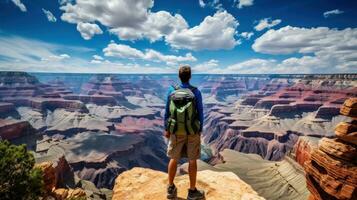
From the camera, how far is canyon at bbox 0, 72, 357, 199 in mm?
16422

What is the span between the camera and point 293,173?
195 ft

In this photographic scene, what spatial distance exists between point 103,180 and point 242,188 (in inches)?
3189

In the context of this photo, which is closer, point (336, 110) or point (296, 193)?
point (296, 193)

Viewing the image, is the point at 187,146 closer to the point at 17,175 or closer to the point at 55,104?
the point at 17,175

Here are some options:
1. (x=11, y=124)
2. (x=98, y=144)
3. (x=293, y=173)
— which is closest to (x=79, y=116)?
(x=98, y=144)

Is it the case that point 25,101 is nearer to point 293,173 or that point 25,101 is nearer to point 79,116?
point 79,116

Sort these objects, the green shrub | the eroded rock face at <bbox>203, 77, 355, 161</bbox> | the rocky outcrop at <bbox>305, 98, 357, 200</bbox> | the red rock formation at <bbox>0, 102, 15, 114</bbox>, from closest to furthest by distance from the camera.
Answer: the green shrub
the rocky outcrop at <bbox>305, 98, 357, 200</bbox>
the eroded rock face at <bbox>203, 77, 355, 161</bbox>
the red rock formation at <bbox>0, 102, 15, 114</bbox>

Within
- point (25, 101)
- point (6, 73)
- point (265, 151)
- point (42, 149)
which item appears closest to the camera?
point (42, 149)

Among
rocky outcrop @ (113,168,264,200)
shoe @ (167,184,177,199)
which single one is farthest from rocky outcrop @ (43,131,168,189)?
shoe @ (167,184,177,199)

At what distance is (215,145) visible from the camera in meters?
150

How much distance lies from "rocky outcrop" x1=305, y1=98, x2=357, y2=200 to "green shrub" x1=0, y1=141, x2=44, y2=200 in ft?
62.4

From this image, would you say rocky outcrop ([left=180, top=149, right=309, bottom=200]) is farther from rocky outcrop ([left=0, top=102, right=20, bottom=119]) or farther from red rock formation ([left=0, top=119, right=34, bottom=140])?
rocky outcrop ([left=0, top=102, right=20, bottom=119])

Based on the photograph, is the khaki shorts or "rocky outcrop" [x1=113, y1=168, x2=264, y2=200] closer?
the khaki shorts

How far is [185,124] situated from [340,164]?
49.9 feet
